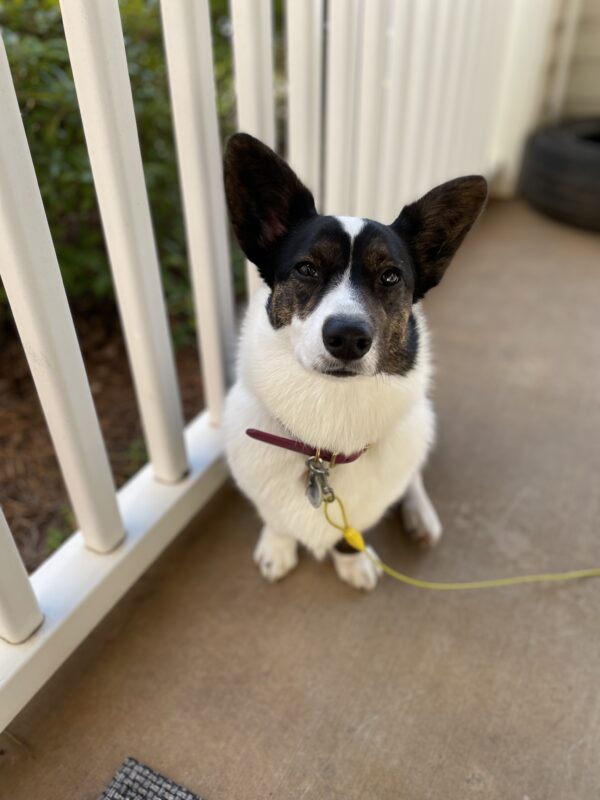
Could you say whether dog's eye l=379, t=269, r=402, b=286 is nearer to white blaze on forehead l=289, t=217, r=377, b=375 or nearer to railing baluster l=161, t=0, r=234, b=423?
white blaze on forehead l=289, t=217, r=377, b=375

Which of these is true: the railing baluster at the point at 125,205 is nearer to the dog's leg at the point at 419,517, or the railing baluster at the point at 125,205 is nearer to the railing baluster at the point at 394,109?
the dog's leg at the point at 419,517

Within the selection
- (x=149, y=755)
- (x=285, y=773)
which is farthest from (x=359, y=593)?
(x=149, y=755)

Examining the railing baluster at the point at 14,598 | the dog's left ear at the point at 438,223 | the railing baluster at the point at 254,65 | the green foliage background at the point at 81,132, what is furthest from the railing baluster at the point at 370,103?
the railing baluster at the point at 14,598

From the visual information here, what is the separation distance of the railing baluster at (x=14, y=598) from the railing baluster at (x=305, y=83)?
3.44 feet

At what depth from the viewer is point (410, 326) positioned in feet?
3.60

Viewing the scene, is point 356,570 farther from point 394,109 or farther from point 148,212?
point 394,109

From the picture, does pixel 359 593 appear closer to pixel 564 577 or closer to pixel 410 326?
pixel 564 577

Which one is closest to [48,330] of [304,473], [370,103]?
[304,473]

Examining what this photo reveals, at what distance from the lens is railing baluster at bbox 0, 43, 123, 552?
804 millimetres

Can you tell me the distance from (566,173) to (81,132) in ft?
7.27

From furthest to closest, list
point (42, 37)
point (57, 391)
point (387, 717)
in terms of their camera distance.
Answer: point (42, 37) → point (387, 717) → point (57, 391)

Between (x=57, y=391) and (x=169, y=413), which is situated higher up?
(x=57, y=391)

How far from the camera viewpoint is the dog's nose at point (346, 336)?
0.88m

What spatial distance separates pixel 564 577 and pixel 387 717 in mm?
538
